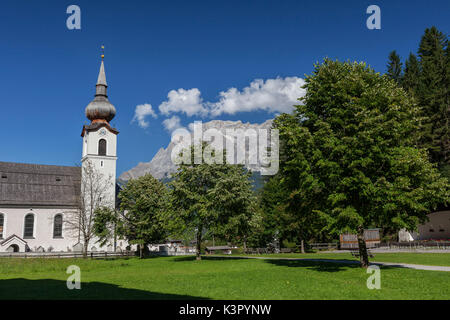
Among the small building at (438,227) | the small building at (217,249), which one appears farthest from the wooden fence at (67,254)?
the small building at (438,227)

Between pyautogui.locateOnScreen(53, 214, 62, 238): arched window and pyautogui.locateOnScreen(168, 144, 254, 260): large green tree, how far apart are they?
3244 cm

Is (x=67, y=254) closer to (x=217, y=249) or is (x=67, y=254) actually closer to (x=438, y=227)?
(x=217, y=249)

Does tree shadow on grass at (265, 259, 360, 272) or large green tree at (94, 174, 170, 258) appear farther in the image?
large green tree at (94, 174, 170, 258)

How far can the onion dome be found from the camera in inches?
2409

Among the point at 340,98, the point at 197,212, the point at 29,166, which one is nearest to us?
the point at 340,98

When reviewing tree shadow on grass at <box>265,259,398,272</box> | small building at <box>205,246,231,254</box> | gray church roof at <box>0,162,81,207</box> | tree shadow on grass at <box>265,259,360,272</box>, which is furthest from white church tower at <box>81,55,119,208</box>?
tree shadow on grass at <box>265,259,360,272</box>

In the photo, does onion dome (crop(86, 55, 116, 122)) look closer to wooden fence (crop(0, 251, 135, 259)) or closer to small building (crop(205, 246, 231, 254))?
wooden fence (crop(0, 251, 135, 259))

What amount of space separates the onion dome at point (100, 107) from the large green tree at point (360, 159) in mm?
46177

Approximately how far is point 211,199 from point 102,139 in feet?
117
